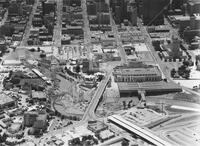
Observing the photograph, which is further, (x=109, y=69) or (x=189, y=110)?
(x=109, y=69)

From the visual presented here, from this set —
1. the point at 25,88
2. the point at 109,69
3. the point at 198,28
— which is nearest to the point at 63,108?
the point at 25,88

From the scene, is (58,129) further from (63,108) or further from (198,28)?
(198,28)

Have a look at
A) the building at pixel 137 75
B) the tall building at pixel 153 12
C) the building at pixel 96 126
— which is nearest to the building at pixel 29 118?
the building at pixel 96 126

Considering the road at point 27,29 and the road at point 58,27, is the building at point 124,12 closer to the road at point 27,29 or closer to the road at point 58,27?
the road at point 58,27

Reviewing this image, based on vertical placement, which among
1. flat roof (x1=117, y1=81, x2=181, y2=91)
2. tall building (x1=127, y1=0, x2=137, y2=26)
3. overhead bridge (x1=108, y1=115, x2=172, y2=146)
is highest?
tall building (x1=127, y1=0, x2=137, y2=26)

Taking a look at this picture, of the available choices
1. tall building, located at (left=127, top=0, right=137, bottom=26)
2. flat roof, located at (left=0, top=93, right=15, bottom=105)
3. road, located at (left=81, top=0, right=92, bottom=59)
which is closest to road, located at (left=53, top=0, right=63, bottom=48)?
road, located at (left=81, top=0, right=92, bottom=59)

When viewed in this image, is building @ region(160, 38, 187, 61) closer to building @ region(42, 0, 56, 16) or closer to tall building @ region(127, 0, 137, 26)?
tall building @ region(127, 0, 137, 26)

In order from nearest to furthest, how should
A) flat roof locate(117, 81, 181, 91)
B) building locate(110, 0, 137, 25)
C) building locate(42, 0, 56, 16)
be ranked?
flat roof locate(117, 81, 181, 91)
building locate(110, 0, 137, 25)
building locate(42, 0, 56, 16)
